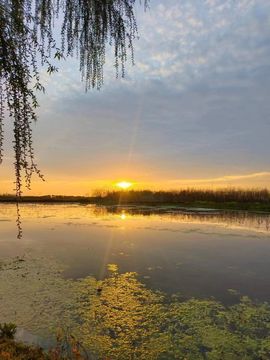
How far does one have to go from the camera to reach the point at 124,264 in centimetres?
1118

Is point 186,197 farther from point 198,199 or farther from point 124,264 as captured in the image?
point 124,264

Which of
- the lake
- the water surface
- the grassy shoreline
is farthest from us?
the grassy shoreline

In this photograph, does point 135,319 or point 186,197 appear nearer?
point 135,319

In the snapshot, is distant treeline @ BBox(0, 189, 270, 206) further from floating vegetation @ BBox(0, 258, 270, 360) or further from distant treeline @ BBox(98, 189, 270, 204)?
floating vegetation @ BBox(0, 258, 270, 360)

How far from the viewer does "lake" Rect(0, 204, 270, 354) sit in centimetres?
748

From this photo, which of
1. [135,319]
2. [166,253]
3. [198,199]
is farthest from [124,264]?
[198,199]

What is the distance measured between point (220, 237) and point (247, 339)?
37.9ft

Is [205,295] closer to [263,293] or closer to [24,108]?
[263,293]

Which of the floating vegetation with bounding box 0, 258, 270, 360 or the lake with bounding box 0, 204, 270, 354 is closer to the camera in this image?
the floating vegetation with bounding box 0, 258, 270, 360

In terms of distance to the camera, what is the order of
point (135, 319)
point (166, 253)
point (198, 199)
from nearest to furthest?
point (135, 319) < point (166, 253) < point (198, 199)

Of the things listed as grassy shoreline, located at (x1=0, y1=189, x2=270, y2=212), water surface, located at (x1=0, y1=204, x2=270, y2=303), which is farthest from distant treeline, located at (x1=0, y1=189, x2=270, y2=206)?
water surface, located at (x1=0, y1=204, x2=270, y2=303)

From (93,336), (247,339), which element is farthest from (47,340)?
(247,339)

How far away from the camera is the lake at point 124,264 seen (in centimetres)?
748

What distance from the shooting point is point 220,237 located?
55.5ft
